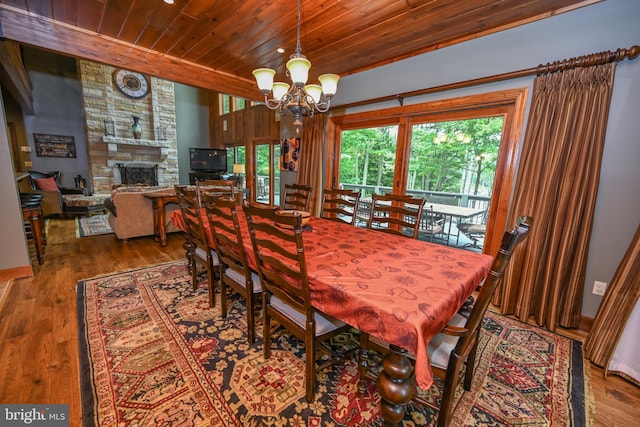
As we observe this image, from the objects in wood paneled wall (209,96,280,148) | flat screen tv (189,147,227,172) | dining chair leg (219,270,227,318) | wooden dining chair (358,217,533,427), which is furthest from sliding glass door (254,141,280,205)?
wooden dining chair (358,217,533,427)

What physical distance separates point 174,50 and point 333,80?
90.4 inches

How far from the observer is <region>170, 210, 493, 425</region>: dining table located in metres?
0.93

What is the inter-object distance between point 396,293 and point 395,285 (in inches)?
3.0

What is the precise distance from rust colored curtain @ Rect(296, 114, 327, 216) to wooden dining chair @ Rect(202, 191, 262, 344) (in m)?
2.42

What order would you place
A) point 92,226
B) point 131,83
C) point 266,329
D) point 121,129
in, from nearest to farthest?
point 266,329, point 92,226, point 121,129, point 131,83

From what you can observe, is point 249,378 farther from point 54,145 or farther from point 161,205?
point 54,145

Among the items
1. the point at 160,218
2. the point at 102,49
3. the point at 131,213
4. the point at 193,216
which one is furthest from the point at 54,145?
the point at 193,216

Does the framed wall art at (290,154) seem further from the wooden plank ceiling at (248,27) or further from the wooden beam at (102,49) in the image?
A: the wooden plank ceiling at (248,27)

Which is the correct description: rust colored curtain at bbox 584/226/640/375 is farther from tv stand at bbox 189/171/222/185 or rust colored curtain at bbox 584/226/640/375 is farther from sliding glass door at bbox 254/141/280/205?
tv stand at bbox 189/171/222/185

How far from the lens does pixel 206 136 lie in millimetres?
8922

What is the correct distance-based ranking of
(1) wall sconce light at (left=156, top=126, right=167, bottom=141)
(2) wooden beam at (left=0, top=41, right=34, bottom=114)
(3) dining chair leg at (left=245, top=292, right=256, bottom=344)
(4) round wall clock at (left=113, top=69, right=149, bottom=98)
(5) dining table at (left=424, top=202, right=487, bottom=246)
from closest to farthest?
(3) dining chair leg at (left=245, top=292, right=256, bottom=344) → (5) dining table at (left=424, top=202, right=487, bottom=246) → (2) wooden beam at (left=0, top=41, right=34, bottom=114) → (4) round wall clock at (left=113, top=69, right=149, bottom=98) → (1) wall sconce light at (left=156, top=126, right=167, bottom=141)

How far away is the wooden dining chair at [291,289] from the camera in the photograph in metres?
1.18

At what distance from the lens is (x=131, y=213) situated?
384 centimetres

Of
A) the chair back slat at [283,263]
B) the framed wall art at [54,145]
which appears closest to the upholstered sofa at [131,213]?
the chair back slat at [283,263]
